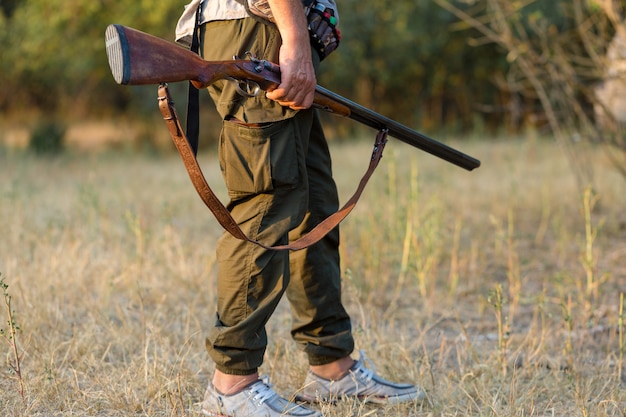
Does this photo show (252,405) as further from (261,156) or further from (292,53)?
(292,53)

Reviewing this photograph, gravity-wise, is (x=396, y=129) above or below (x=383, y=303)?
above

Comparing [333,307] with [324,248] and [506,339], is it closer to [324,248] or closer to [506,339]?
[324,248]

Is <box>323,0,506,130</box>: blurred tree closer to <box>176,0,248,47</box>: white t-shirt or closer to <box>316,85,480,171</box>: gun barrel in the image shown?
<box>316,85,480,171</box>: gun barrel

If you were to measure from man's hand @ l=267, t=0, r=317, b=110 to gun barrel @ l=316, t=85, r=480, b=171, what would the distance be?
212 mm

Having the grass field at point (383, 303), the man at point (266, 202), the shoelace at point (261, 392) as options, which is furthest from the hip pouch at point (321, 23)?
the shoelace at point (261, 392)

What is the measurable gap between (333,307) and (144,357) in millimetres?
804

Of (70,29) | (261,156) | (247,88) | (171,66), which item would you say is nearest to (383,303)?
(261,156)

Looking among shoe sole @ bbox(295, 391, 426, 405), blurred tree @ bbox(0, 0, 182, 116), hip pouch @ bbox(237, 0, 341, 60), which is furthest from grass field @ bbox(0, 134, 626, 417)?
blurred tree @ bbox(0, 0, 182, 116)

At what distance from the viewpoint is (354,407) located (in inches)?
109

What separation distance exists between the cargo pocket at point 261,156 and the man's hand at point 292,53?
12 centimetres

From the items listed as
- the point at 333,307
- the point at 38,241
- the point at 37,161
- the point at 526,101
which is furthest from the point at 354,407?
the point at 526,101

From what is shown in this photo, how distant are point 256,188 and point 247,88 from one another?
0.32 meters

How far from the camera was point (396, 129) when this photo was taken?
9.65ft

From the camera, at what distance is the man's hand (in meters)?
2.38
